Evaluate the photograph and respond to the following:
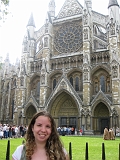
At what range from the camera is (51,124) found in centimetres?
243

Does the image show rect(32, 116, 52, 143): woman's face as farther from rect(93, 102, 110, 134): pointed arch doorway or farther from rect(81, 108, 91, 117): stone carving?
rect(93, 102, 110, 134): pointed arch doorway

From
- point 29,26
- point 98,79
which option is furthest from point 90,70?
point 29,26

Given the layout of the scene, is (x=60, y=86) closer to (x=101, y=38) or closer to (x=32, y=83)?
(x=32, y=83)

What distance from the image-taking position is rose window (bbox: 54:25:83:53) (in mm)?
31219

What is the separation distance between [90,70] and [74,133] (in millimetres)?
8668

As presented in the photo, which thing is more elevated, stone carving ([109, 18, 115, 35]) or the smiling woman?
stone carving ([109, 18, 115, 35])

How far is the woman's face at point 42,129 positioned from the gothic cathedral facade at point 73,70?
2306 cm

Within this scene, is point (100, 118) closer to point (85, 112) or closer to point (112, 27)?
point (85, 112)

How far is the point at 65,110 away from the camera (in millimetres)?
29359

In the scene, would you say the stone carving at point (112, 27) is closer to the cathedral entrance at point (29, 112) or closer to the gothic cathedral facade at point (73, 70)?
the gothic cathedral facade at point (73, 70)

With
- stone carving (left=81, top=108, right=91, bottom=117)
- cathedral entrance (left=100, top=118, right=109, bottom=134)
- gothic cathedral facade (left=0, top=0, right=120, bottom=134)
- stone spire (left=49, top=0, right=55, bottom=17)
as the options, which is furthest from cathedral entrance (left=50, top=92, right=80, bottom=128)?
stone spire (left=49, top=0, right=55, bottom=17)

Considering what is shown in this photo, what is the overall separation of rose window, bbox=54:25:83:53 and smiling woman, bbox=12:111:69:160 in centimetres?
2907

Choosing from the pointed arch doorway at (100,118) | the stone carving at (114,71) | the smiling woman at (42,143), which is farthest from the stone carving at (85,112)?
the smiling woman at (42,143)

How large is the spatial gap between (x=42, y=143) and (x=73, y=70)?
1070 inches
